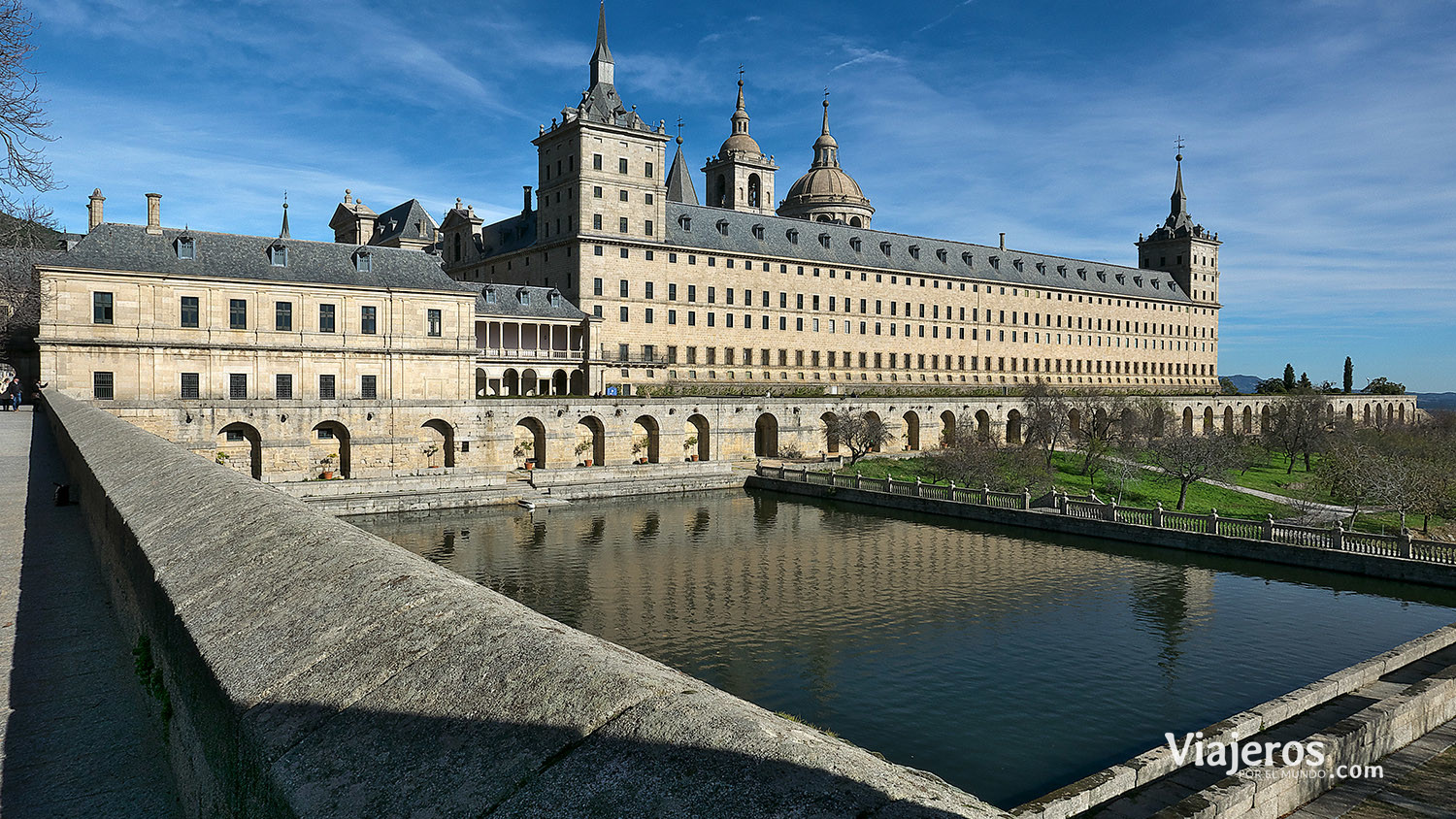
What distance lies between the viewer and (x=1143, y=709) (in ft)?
62.5

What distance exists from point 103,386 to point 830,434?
1748 inches

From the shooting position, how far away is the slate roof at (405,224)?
8419 centimetres

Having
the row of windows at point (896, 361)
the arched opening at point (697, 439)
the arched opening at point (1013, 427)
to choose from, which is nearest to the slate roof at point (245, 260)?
the arched opening at point (697, 439)

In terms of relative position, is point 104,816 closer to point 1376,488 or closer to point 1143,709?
point 1143,709

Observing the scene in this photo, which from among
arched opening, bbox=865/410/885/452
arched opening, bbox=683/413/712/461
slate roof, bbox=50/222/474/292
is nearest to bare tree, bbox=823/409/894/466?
arched opening, bbox=865/410/885/452

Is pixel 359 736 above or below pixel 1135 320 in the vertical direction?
below

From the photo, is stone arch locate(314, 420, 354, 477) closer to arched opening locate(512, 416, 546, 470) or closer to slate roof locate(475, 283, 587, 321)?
arched opening locate(512, 416, 546, 470)

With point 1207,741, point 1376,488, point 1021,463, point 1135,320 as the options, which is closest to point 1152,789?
point 1207,741

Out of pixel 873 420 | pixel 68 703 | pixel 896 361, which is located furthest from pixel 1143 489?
pixel 68 703

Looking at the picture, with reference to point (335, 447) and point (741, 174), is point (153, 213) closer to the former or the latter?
point (335, 447)

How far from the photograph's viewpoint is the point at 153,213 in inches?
1841

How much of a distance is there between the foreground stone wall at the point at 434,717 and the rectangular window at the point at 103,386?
47.6 meters

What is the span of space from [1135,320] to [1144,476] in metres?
55.3

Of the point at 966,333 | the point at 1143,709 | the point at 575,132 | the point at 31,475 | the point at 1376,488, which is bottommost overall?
the point at 1143,709
